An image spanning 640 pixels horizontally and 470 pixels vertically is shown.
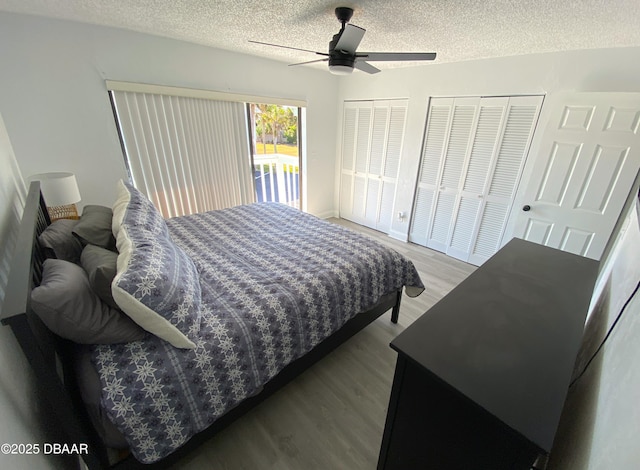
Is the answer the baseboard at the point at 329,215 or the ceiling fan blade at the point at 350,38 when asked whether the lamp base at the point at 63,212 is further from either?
the baseboard at the point at 329,215

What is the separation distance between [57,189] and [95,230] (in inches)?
33.5

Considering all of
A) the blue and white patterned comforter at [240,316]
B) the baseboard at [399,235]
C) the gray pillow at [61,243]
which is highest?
the gray pillow at [61,243]

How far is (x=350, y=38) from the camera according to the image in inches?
67.3

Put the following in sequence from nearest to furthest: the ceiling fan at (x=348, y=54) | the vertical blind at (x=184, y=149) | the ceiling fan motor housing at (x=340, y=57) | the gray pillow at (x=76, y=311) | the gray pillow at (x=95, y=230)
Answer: the gray pillow at (x=76, y=311), the gray pillow at (x=95, y=230), the ceiling fan at (x=348, y=54), the ceiling fan motor housing at (x=340, y=57), the vertical blind at (x=184, y=149)

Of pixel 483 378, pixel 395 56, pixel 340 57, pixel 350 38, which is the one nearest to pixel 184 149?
pixel 340 57

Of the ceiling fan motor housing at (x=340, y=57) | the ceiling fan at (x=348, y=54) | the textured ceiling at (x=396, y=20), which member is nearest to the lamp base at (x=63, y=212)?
the textured ceiling at (x=396, y=20)

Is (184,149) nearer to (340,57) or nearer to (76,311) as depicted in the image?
(340,57)

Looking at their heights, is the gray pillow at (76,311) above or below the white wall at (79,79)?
below

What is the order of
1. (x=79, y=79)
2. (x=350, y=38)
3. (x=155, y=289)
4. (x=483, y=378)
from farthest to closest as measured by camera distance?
1. (x=79, y=79)
2. (x=350, y=38)
3. (x=155, y=289)
4. (x=483, y=378)

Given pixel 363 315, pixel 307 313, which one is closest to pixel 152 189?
pixel 307 313

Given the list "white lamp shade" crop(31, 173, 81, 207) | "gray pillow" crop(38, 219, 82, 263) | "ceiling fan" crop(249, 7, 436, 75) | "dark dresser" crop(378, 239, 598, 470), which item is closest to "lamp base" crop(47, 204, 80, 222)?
"white lamp shade" crop(31, 173, 81, 207)

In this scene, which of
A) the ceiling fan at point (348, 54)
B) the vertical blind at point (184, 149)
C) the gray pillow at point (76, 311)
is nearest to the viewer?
the gray pillow at point (76, 311)

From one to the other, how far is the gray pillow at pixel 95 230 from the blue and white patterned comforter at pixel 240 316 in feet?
1.66

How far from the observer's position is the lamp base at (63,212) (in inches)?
85.7
